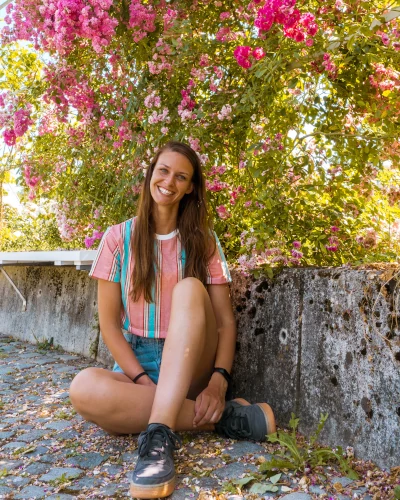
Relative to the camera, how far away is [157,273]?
8.37 feet

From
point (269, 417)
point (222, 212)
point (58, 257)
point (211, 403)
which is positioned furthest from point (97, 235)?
point (269, 417)

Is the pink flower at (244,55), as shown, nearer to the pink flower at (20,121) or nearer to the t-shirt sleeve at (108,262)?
the t-shirt sleeve at (108,262)

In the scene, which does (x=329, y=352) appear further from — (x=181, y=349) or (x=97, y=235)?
(x=97, y=235)

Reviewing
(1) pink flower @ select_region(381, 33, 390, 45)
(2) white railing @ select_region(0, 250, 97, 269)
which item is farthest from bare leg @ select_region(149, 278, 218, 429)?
(2) white railing @ select_region(0, 250, 97, 269)

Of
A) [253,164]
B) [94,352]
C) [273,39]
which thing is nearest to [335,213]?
[253,164]

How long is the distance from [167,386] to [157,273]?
625 millimetres

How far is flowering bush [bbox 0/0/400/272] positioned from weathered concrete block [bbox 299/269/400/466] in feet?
1.05

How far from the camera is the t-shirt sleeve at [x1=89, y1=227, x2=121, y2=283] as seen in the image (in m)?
2.49

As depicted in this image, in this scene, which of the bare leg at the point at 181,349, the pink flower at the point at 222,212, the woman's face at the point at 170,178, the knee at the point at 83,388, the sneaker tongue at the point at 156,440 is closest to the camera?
the sneaker tongue at the point at 156,440

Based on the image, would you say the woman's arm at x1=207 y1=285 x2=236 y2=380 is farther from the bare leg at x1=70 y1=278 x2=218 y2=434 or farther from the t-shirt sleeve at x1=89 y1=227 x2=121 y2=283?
the t-shirt sleeve at x1=89 y1=227 x2=121 y2=283

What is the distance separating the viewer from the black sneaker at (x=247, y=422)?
2.29m

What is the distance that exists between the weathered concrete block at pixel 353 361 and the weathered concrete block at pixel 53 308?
2119mm

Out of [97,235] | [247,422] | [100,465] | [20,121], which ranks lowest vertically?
[100,465]

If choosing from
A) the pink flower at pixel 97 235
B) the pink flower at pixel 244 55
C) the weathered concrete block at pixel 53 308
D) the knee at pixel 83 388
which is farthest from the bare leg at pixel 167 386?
the weathered concrete block at pixel 53 308
